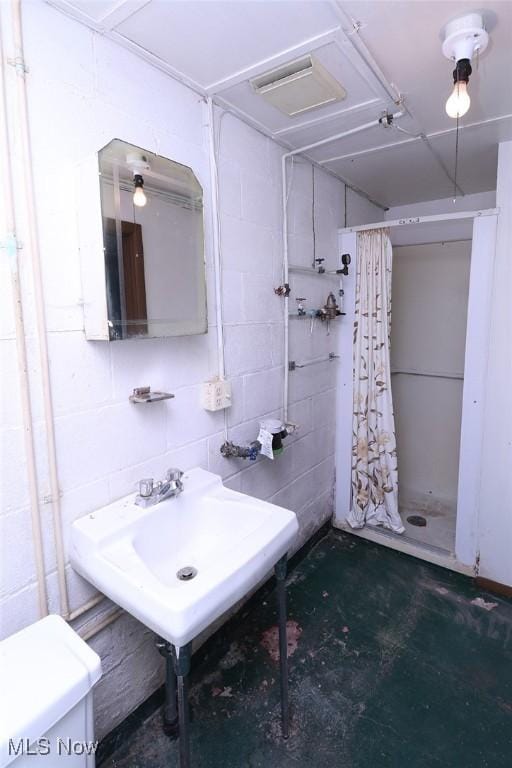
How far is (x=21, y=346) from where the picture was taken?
3.41 feet

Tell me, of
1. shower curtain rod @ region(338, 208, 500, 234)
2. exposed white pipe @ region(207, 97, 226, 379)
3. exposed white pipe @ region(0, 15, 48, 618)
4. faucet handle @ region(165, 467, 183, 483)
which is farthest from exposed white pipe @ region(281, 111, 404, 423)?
exposed white pipe @ region(0, 15, 48, 618)

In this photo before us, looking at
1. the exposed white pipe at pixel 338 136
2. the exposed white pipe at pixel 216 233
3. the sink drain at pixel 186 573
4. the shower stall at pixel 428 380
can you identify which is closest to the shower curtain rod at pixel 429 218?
the shower stall at pixel 428 380

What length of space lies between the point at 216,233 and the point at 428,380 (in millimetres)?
2096

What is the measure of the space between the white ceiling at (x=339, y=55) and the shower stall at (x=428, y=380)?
0.52 metres

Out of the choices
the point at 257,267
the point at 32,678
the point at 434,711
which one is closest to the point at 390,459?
the point at 434,711

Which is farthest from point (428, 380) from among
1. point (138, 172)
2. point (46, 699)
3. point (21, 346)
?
point (46, 699)

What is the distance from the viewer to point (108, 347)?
1.26 metres

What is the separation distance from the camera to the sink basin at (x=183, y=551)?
96 cm

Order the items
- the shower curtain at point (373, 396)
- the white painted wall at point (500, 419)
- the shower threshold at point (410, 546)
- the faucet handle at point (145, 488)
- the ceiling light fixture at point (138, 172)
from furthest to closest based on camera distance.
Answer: the shower curtain at point (373, 396), the shower threshold at point (410, 546), the white painted wall at point (500, 419), the faucet handle at point (145, 488), the ceiling light fixture at point (138, 172)

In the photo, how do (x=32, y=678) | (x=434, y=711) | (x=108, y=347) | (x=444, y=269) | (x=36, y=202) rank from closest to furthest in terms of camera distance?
(x=32, y=678), (x=36, y=202), (x=108, y=347), (x=434, y=711), (x=444, y=269)

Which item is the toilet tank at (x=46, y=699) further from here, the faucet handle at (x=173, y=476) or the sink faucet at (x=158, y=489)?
the faucet handle at (x=173, y=476)

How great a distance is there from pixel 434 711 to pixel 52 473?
63.0 inches

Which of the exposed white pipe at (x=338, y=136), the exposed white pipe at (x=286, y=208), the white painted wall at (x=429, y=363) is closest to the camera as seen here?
the exposed white pipe at (x=338, y=136)

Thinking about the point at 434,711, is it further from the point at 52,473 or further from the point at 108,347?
the point at 108,347
